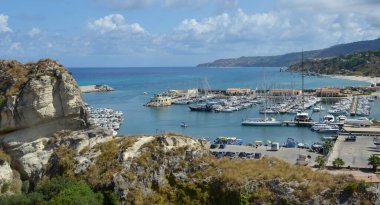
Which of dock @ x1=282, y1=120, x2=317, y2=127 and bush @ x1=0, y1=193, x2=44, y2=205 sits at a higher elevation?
bush @ x1=0, y1=193, x2=44, y2=205

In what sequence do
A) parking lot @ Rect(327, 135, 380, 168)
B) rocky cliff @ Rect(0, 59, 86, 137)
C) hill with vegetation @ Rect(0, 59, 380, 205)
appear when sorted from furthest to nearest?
parking lot @ Rect(327, 135, 380, 168) → rocky cliff @ Rect(0, 59, 86, 137) → hill with vegetation @ Rect(0, 59, 380, 205)

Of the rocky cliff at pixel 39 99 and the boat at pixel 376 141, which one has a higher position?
the rocky cliff at pixel 39 99

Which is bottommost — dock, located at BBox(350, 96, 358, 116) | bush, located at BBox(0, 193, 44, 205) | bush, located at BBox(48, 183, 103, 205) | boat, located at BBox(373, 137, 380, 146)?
dock, located at BBox(350, 96, 358, 116)

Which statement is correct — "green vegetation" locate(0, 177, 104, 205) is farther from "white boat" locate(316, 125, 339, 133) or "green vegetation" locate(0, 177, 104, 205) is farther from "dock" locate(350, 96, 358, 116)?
"dock" locate(350, 96, 358, 116)

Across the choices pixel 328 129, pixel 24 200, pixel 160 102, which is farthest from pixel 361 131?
pixel 24 200

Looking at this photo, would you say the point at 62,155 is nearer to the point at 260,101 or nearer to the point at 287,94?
the point at 260,101

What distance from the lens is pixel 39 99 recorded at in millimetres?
24234

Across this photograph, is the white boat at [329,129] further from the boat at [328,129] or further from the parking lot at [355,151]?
the parking lot at [355,151]

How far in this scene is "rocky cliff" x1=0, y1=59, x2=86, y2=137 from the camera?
24297mm

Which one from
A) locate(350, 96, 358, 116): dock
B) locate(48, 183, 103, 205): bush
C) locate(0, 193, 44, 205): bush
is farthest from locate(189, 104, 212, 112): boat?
locate(0, 193, 44, 205): bush

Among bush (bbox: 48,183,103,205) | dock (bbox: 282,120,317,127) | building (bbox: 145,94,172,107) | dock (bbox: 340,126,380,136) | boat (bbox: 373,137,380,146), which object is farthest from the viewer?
building (bbox: 145,94,172,107)

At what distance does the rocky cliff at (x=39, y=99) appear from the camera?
2430 centimetres

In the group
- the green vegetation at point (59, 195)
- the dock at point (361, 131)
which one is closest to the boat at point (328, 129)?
the dock at point (361, 131)

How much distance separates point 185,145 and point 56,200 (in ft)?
21.0
